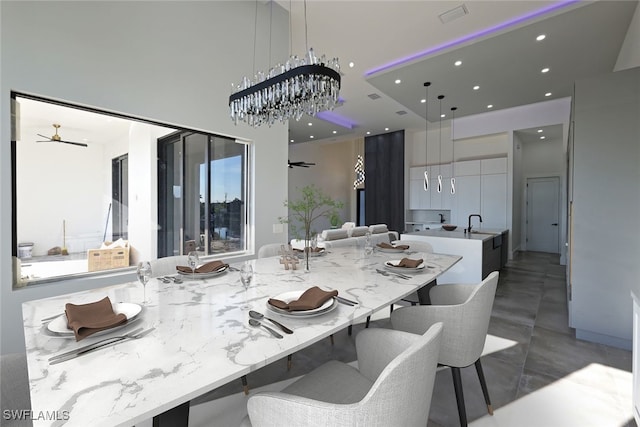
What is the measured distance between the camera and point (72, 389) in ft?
2.35

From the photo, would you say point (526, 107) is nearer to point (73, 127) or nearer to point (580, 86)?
point (580, 86)

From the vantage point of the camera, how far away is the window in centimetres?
206

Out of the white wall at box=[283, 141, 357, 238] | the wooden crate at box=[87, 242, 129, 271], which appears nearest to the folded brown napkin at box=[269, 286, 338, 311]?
the wooden crate at box=[87, 242, 129, 271]

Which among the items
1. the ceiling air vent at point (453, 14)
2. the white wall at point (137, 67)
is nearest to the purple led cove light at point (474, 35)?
the ceiling air vent at point (453, 14)

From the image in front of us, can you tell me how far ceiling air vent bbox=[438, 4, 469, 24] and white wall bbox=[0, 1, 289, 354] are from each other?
1955mm

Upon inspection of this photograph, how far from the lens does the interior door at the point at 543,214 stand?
7527 millimetres

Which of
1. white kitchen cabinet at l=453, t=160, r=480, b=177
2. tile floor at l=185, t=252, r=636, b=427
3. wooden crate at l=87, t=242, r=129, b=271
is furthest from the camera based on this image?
white kitchen cabinet at l=453, t=160, r=480, b=177

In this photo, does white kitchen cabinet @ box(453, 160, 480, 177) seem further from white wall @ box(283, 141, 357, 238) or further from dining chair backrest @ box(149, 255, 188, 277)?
dining chair backrest @ box(149, 255, 188, 277)

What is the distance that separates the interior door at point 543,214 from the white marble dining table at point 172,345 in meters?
8.08

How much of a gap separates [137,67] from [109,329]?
7.67ft

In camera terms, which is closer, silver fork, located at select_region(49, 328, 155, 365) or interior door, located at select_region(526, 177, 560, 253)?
silver fork, located at select_region(49, 328, 155, 365)

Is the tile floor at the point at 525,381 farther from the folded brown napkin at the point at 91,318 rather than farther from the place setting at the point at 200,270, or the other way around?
the folded brown napkin at the point at 91,318

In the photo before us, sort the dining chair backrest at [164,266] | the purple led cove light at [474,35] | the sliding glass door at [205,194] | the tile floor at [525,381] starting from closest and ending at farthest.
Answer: the tile floor at [525,381], the dining chair backrest at [164,266], the purple led cove light at [474,35], the sliding glass door at [205,194]

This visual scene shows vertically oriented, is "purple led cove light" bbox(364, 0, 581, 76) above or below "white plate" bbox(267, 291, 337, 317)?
above
